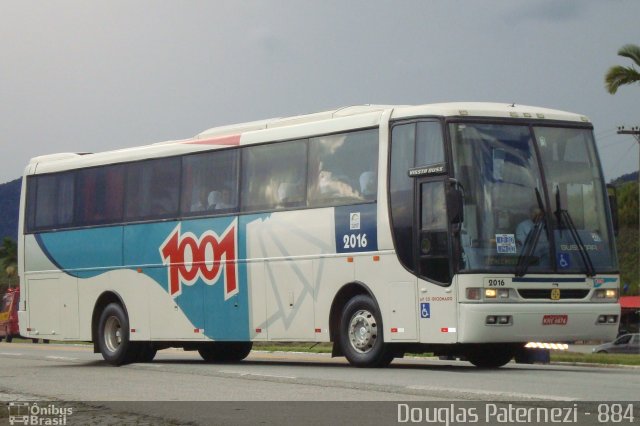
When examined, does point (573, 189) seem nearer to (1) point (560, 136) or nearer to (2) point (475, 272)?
(1) point (560, 136)

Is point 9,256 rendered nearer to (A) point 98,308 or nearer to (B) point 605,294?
(A) point 98,308

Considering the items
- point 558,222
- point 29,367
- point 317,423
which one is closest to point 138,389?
point 317,423

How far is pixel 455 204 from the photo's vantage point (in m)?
17.3

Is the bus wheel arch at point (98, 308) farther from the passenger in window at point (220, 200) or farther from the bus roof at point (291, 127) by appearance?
the passenger in window at point (220, 200)

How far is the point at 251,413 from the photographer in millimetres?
11664

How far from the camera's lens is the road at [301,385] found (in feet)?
41.8

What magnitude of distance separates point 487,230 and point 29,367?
910cm

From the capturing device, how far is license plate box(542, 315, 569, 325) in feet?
58.2

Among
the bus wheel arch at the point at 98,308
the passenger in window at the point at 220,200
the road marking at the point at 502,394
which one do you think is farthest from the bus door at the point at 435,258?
the bus wheel arch at the point at 98,308

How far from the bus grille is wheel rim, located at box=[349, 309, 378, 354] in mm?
2225

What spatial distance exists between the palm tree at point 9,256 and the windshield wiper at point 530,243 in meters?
86.0

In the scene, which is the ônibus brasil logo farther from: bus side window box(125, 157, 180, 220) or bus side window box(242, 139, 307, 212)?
bus side window box(242, 139, 307, 212)

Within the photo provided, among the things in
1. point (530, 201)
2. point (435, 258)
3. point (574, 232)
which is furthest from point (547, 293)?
point (435, 258)

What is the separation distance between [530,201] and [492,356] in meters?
2.96
